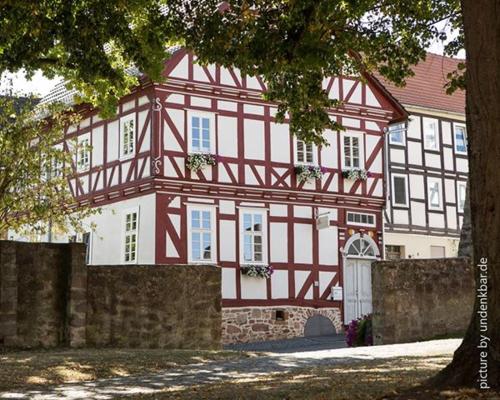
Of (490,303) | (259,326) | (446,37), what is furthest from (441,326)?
(490,303)

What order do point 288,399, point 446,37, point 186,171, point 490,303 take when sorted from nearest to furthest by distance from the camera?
point 490,303
point 288,399
point 446,37
point 186,171

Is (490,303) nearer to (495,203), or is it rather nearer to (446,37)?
(495,203)

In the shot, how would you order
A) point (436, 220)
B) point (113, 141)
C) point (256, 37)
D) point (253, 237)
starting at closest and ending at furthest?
point (256, 37), point (253, 237), point (113, 141), point (436, 220)

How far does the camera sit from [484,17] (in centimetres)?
666

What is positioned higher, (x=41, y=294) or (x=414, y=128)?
(x=414, y=128)

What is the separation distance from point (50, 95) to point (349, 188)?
40.5 ft

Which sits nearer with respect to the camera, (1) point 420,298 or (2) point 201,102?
(1) point 420,298

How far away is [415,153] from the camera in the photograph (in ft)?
109

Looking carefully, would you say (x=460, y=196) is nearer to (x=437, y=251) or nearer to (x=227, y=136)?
(x=437, y=251)

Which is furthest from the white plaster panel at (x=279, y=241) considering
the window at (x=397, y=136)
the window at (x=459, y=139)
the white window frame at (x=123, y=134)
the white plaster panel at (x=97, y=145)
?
the window at (x=459, y=139)

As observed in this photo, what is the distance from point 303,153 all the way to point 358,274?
423cm

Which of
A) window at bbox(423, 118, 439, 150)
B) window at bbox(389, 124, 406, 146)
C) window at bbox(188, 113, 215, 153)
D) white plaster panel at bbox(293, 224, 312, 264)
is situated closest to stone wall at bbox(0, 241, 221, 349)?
window at bbox(188, 113, 215, 153)

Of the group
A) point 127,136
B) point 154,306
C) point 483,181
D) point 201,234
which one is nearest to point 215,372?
point 154,306

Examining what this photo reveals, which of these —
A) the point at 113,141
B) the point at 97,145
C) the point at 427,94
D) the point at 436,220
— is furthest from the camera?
the point at 427,94
